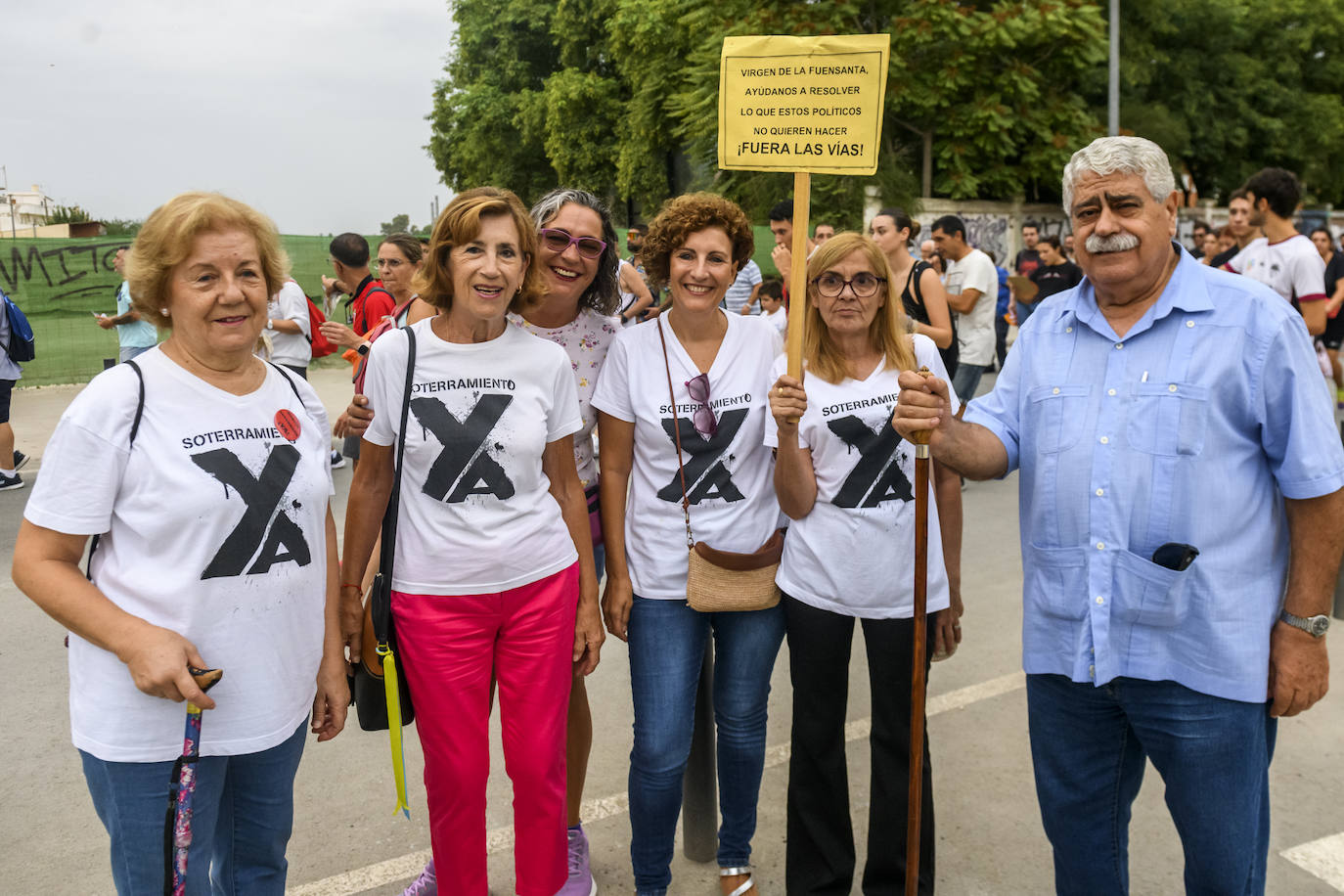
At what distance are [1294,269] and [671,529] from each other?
5.84m

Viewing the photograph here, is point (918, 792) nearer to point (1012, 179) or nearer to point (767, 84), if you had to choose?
point (767, 84)

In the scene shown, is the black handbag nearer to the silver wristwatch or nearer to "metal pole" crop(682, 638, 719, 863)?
"metal pole" crop(682, 638, 719, 863)

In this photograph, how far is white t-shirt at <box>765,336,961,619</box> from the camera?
276 centimetres

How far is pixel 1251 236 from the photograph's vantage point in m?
7.95

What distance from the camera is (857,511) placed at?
9.12 feet

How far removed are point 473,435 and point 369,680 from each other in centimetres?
69

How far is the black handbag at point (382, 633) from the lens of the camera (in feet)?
8.31


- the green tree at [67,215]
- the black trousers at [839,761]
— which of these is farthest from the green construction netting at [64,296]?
the green tree at [67,215]

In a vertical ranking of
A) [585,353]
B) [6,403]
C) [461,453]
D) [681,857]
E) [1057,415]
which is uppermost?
[585,353]

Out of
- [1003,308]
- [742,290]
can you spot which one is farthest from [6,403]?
[1003,308]

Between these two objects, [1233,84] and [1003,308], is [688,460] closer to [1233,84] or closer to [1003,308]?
[1003,308]

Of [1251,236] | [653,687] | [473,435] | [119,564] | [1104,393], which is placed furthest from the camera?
[1251,236]

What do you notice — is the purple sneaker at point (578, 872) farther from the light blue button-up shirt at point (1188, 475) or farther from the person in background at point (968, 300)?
the person in background at point (968, 300)

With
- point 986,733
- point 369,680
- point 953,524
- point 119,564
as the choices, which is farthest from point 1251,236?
point 119,564
